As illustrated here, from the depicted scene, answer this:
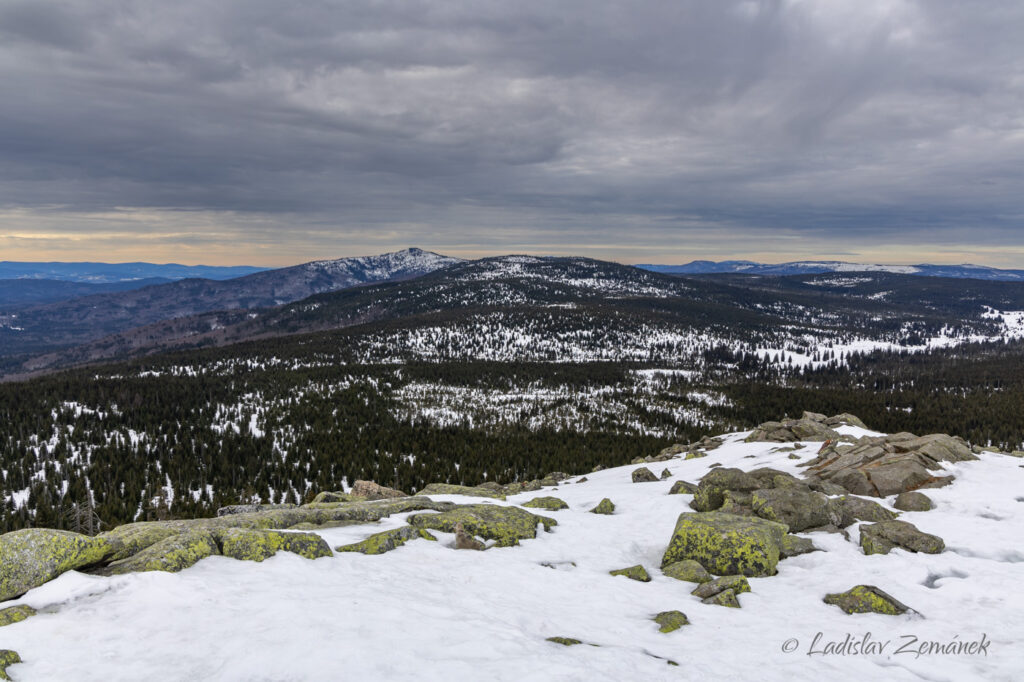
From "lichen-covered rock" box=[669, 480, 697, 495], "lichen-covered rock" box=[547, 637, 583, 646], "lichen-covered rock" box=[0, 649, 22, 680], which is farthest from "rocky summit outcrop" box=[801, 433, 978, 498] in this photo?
"lichen-covered rock" box=[0, 649, 22, 680]

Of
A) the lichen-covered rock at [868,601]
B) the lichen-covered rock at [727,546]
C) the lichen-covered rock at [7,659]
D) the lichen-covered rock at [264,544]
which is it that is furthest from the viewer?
the lichen-covered rock at [727,546]

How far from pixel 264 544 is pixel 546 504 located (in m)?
14.3

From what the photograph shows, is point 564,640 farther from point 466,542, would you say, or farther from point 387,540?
point 387,540

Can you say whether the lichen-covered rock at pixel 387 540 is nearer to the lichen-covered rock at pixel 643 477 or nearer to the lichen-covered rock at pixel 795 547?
the lichen-covered rock at pixel 795 547

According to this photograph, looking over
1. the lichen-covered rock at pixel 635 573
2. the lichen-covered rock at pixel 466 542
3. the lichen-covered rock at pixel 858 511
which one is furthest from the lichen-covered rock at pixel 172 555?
the lichen-covered rock at pixel 858 511

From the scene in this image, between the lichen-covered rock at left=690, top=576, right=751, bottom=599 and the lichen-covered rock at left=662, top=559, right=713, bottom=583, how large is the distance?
0.68m

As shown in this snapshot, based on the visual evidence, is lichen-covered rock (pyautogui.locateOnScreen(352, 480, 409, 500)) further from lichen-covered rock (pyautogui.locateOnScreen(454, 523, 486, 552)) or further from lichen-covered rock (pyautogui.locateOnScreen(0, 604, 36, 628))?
lichen-covered rock (pyautogui.locateOnScreen(0, 604, 36, 628))

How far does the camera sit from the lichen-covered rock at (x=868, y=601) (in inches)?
470

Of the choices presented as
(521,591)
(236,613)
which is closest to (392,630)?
(236,613)

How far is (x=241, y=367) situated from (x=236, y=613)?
220 metres

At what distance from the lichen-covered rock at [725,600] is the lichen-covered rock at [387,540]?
29.4ft

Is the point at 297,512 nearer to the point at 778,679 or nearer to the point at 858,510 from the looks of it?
the point at 778,679

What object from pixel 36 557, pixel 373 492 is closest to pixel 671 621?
pixel 36 557

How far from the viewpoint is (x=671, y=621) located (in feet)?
36.7
